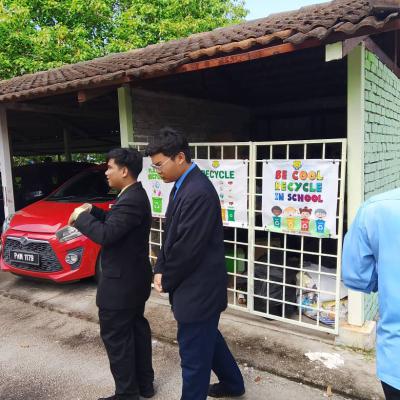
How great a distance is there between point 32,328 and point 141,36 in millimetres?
10850

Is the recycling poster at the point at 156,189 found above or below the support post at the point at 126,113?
below

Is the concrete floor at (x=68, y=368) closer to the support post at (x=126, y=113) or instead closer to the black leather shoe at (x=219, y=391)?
the black leather shoe at (x=219, y=391)

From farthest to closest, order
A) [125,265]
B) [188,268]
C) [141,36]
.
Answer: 1. [141,36]
2. [125,265]
3. [188,268]

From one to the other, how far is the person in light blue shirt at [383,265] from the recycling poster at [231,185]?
8.28 feet

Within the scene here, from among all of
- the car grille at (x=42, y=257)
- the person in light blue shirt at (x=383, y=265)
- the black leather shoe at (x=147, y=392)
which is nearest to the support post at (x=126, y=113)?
the car grille at (x=42, y=257)

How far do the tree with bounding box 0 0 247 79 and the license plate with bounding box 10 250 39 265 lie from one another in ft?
25.0

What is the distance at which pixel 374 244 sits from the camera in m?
1.44

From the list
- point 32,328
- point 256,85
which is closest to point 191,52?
point 256,85

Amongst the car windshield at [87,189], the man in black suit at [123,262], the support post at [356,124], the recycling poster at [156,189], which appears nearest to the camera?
the man in black suit at [123,262]

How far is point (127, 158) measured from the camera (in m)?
2.58

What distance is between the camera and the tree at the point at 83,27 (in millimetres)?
11008

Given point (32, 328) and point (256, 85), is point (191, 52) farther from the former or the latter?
point (32, 328)

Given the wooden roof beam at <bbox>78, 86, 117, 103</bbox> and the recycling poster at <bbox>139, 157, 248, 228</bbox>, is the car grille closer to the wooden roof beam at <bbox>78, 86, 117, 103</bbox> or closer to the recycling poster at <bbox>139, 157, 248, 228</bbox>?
the wooden roof beam at <bbox>78, 86, 117, 103</bbox>

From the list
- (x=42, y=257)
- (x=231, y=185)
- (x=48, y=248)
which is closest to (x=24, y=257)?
(x=42, y=257)
